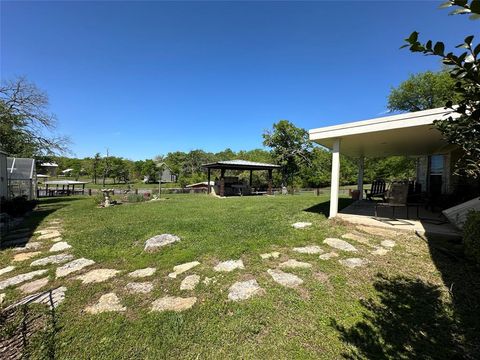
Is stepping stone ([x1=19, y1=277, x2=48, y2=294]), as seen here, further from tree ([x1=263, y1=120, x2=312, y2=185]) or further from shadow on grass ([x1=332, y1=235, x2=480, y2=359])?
tree ([x1=263, y1=120, x2=312, y2=185])

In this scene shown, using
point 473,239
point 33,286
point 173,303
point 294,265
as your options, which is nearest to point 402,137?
point 473,239

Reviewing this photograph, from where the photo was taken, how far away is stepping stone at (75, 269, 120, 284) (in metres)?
3.78

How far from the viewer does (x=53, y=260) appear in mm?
4664

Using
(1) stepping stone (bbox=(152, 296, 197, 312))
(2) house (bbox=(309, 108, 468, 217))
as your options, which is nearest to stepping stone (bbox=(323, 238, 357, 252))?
(2) house (bbox=(309, 108, 468, 217))

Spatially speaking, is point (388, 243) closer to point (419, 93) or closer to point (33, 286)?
point (33, 286)

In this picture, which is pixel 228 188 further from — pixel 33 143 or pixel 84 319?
pixel 84 319

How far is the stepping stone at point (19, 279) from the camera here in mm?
3779

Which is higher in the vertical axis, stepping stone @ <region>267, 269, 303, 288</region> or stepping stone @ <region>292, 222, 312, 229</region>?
stepping stone @ <region>292, 222, 312, 229</region>

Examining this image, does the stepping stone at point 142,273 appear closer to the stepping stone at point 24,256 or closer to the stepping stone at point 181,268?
the stepping stone at point 181,268

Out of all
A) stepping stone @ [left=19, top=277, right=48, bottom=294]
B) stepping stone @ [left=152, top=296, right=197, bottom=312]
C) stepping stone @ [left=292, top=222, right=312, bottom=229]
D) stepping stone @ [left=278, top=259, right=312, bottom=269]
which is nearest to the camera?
stepping stone @ [left=152, top=296, right=197, bottom=312]

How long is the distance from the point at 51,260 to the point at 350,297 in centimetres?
529

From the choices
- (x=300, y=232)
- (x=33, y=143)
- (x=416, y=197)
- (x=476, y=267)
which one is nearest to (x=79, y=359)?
(x=300, y=232)

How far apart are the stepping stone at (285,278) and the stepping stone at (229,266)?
521mm

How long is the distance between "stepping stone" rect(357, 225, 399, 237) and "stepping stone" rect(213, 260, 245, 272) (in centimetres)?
351
